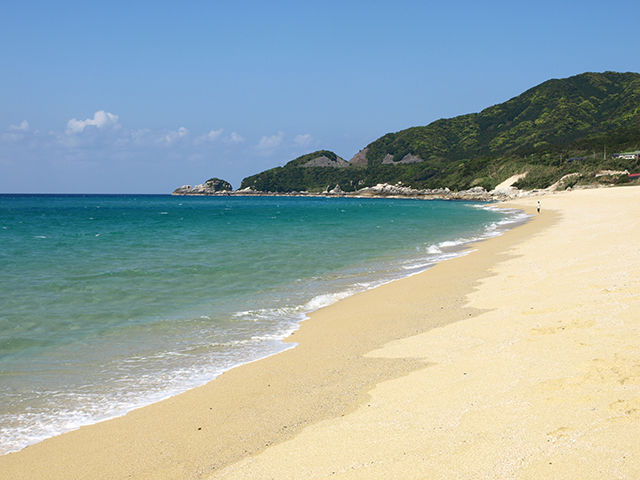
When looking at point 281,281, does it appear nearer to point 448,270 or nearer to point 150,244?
point 448,270

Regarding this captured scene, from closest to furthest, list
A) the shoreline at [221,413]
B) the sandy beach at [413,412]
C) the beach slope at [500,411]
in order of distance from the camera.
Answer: the beach slope at [500,411]
the sandy beach at [413,412]
the shoreline at [221,413]

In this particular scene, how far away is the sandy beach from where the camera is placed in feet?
11.7

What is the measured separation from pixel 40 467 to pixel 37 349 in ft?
14.7

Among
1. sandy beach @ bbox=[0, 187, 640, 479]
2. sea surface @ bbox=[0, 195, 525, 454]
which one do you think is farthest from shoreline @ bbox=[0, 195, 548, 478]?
sea surface @ bbox=[0, 195, 525, 454]

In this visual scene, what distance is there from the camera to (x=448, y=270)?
14.4 metres

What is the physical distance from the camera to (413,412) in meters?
4.46

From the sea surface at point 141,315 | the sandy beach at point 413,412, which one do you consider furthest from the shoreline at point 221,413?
the sea surface at point 141,315

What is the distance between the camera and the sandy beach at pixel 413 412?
3576mm

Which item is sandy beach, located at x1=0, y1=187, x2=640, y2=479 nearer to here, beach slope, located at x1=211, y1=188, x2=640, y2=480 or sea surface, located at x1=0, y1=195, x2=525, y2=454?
beach slope, located at x1=211, y1=188, x2=640, y2=480

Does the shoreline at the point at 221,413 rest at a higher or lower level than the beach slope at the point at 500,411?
lower

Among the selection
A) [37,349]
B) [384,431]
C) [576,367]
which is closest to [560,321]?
[576,367]

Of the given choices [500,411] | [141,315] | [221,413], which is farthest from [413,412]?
[141,315]

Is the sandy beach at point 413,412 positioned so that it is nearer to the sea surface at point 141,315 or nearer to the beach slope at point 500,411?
the beach slope at point 500,411

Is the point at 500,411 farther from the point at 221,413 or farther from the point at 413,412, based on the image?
the point at 221,413
